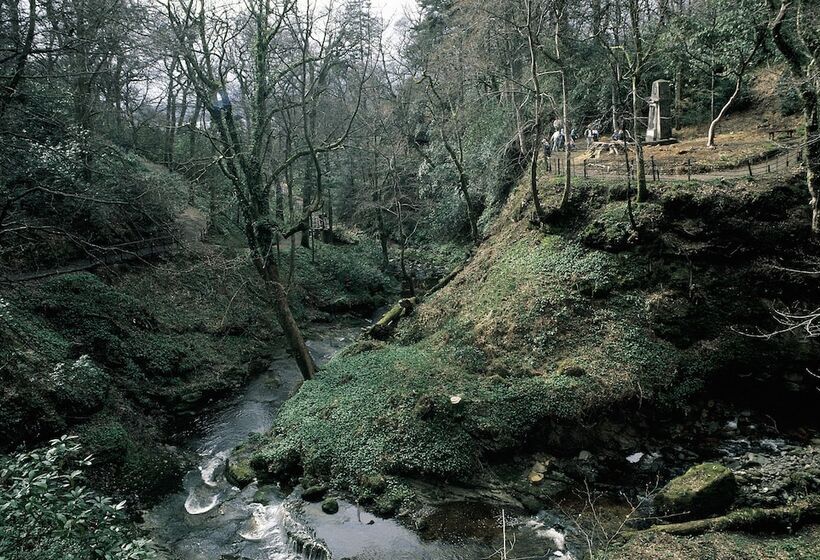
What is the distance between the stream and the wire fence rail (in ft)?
34.2

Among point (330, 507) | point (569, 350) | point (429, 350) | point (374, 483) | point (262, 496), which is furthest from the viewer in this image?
point (429, 350)

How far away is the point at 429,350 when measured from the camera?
15.0 meters

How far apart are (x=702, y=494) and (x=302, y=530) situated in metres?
7.70

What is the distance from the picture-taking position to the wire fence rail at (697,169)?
14493mm

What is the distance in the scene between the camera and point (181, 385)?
15.6 m

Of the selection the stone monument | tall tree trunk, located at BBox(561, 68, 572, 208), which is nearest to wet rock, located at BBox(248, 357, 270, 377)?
tall tree trunk, located at BBox(561, 68, 572, 208)

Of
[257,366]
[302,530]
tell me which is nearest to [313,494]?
[302,530]

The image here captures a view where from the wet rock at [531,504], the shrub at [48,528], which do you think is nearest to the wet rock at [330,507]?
the wet rock at [531,504]

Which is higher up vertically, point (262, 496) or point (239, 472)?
point (239, 472)

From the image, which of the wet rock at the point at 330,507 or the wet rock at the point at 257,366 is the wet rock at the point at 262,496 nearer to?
the wet rock at the point at 330,507

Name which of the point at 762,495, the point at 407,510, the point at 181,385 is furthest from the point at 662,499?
the point at 181,385

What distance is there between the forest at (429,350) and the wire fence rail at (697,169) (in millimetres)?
133

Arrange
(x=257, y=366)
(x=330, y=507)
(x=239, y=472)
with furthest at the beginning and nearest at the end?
1. (x=257, y=366)
2. (x=239, y=472)
3. (x=330, y=507)

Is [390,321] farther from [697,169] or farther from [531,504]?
[697,169]
